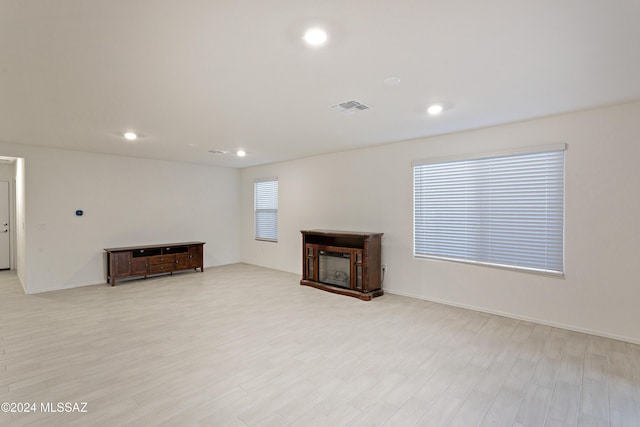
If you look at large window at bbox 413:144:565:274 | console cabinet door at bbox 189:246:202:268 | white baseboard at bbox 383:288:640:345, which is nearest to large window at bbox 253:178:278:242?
console cabinet door at bbox 189:246:202:268

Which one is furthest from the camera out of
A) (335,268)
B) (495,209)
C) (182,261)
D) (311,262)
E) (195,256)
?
(195,256)

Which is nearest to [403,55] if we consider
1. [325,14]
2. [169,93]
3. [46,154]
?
[325,14]

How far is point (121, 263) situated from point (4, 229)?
4057 millimetres

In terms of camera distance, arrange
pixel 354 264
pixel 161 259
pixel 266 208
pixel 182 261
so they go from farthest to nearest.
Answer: pixel 266 208, pixel 182 261, pixel 161 259, pixel 354 264

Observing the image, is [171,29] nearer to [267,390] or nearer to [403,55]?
[403,55]

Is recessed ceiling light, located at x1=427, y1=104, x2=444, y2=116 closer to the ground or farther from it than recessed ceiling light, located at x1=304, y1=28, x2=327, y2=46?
closer to the ground

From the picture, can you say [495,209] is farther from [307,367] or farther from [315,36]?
[315,36]

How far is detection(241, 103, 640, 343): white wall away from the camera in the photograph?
3.39 m

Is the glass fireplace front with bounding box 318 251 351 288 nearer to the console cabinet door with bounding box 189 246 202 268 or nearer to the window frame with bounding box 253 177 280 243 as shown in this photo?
the window frame with bounding box 253 177 280 243

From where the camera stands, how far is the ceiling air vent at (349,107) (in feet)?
11.1

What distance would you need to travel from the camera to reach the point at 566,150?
146 inches

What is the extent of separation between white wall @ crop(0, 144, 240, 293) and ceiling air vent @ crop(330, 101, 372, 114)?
16.8ft

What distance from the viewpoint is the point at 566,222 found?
3.73 m

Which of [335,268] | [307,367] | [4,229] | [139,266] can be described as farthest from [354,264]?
[4,229]
